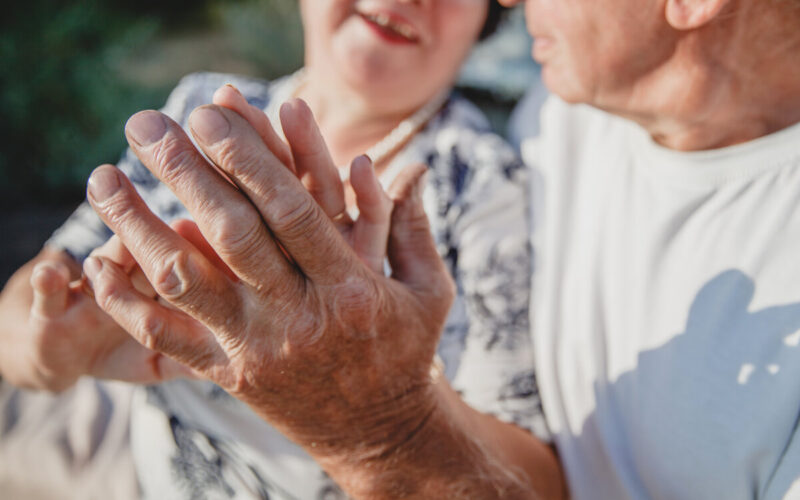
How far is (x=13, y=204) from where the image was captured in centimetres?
374

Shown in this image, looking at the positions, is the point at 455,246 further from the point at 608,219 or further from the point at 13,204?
the point at 13,204

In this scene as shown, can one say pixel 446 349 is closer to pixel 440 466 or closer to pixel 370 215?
pixel 440 466

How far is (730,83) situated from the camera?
1.18 m

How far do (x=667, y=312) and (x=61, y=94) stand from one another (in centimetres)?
409

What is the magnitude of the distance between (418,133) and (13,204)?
3.20 m

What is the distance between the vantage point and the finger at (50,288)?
1.13 meters

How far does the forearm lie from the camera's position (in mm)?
1102

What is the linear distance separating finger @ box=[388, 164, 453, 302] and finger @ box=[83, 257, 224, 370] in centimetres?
37

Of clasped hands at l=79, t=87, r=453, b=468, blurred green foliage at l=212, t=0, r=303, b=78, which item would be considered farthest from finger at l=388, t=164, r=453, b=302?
blurred green foliage at l=212, t=0, r=303, b=78

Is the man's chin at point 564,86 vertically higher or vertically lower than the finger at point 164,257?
lower

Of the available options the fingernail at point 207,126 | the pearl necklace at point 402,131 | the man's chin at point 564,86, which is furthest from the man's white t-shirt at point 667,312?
the fingernail at point 207,126

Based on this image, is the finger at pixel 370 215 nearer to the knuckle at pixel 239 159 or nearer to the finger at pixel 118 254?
the knuckle at pixel 239 159

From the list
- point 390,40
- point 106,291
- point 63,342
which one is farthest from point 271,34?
point 106,291

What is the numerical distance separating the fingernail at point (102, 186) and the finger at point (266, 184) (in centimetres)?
17
